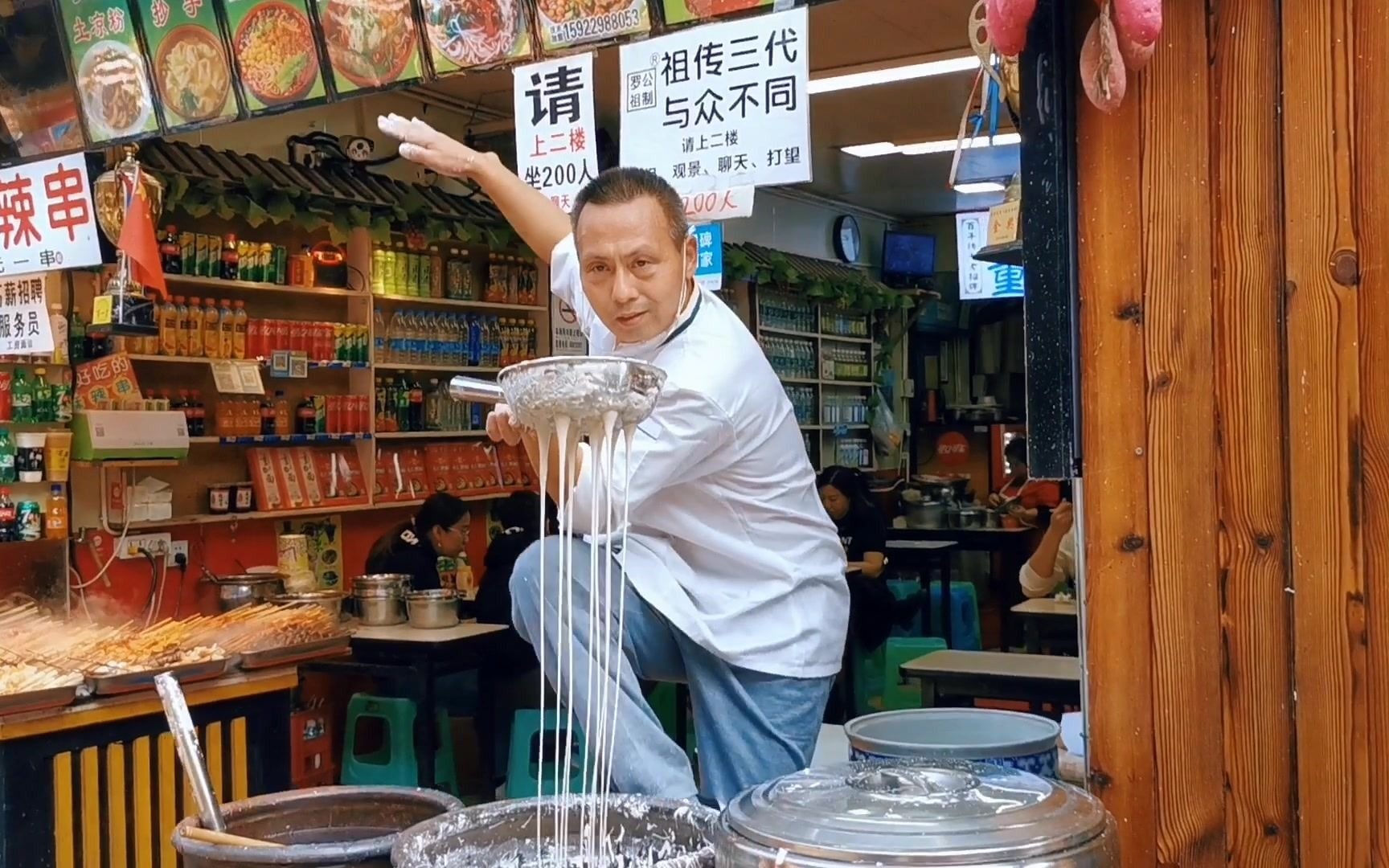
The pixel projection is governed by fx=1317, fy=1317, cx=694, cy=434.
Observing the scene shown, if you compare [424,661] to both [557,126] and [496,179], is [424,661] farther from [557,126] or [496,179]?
[496,179]

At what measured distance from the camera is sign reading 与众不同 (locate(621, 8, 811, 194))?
3.14 m

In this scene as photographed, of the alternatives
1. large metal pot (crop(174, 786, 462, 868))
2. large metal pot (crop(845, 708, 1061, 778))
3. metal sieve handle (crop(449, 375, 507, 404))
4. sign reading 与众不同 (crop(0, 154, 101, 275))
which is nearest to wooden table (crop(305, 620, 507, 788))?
sign reading 与众不同 (crop(0, 154, 101, 275))

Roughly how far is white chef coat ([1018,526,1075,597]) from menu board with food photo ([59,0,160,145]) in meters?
4.16

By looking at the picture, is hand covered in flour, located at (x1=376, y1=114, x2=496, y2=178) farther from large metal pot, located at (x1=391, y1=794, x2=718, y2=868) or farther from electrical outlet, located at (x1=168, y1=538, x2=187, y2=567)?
electrical outlet, located at (x1=168, y1=538, x2=187, y2=567)

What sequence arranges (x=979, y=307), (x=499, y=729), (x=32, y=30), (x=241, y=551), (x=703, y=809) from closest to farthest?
1. (x=703, y=809)
2. (x=32, y=30)
3. (x=499, y=729)
4. (x=241, y=551)
5. (x=979, y=307)

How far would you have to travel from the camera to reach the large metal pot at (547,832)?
1.91 meters

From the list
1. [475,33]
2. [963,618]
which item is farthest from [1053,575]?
[475,33]

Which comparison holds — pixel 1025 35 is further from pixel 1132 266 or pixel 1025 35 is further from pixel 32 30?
pixel 32 30

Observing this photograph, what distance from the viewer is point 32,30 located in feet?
16.2

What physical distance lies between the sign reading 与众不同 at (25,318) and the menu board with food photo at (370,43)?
218 centimetres

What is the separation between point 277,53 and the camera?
14.0 feet

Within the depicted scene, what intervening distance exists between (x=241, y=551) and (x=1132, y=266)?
644cm

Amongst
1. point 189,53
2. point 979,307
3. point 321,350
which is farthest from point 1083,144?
point 979,307

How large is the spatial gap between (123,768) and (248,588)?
269 cm
